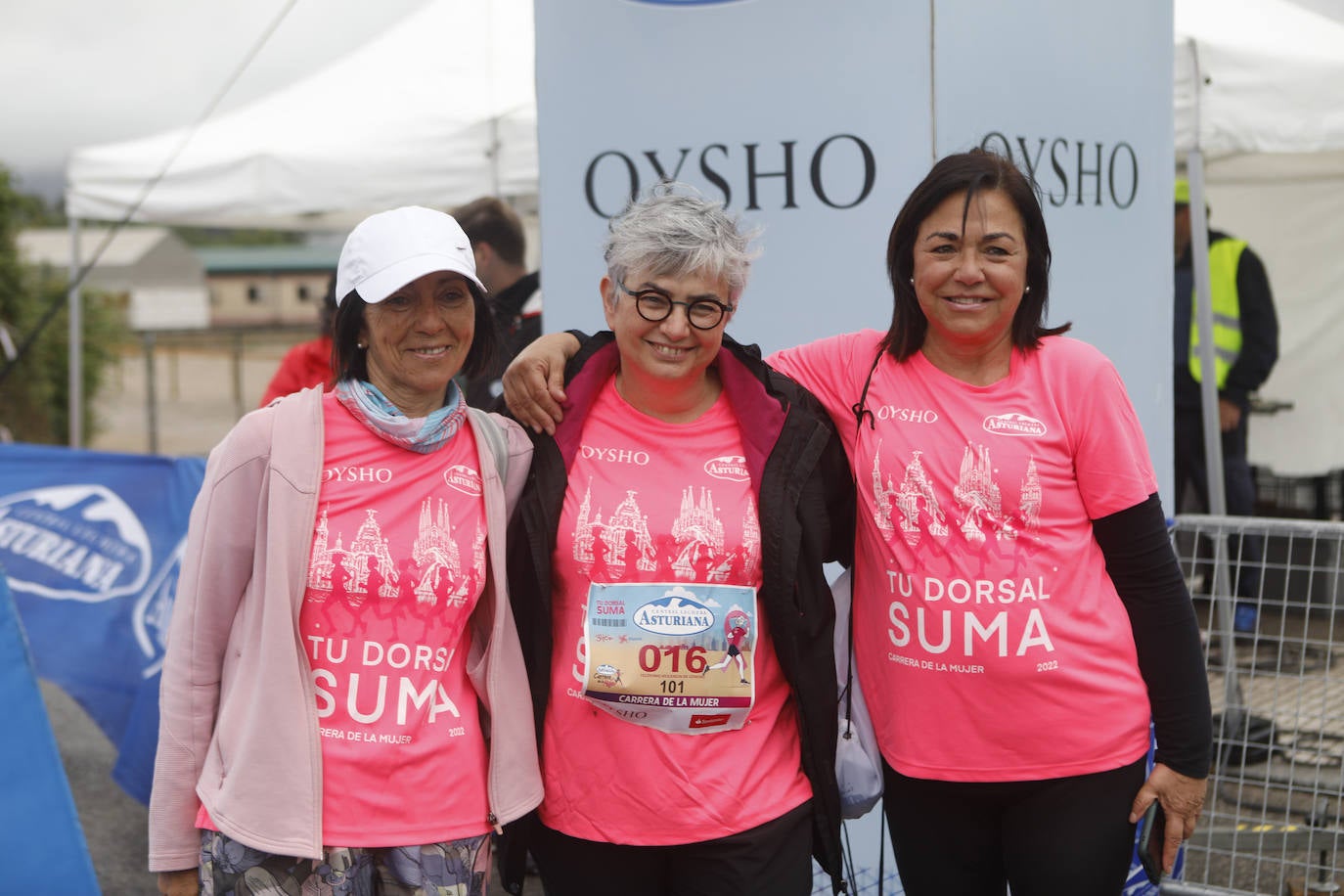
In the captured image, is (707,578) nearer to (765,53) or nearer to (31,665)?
(765,53)

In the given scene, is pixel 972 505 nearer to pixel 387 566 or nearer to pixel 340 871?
pixel 387 566

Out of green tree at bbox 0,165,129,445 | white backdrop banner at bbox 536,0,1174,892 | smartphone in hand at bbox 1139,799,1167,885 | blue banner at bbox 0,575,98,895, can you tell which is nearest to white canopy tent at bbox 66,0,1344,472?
white backdrop banner at bbox 536,0,1174,892

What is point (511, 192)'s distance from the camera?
24.4ft

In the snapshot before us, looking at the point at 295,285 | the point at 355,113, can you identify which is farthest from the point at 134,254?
the point at 355,113

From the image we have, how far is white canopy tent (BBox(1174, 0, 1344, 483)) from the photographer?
607 centimetres

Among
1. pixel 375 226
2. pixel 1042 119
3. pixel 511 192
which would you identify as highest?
pixel 511 192

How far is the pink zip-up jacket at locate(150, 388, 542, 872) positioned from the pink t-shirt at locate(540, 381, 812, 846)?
11 centimetres

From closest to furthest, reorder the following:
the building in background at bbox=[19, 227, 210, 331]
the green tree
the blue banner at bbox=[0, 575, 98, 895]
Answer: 1. the blue banner at bbox=[0, 575, 98, 895]
2. the green tree
3. the building in background at bbox=[19, 227, 210, 331]

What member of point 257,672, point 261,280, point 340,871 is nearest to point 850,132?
point 257,672

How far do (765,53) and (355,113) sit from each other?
4.94 metres

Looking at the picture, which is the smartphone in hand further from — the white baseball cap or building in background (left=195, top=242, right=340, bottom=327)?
building in background (left=195, top=242, right=340, bottom=327)

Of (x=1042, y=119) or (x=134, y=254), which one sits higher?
(x=134, y=254)

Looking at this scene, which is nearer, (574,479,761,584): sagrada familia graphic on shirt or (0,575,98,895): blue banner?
(574,479,761,584): sagrada familia graphic on shirt

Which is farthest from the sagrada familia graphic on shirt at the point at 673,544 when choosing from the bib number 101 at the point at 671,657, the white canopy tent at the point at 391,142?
the white canopy tent at the point at 391,142
